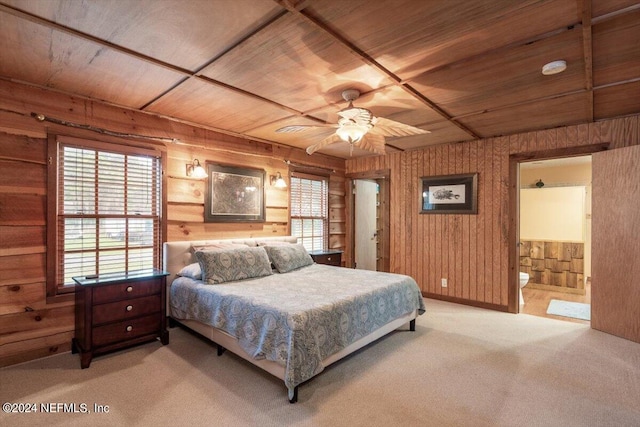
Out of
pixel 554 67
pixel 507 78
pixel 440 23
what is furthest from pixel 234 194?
pixel 554 67

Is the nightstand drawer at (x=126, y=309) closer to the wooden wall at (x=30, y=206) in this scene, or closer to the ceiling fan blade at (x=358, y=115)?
the wooden wall at (x=30, y=206)

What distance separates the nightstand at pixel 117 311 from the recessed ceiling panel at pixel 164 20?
6.60 ft

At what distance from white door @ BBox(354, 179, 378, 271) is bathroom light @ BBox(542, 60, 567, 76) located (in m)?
3.89

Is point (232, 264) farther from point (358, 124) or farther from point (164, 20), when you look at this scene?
point (164, 20)

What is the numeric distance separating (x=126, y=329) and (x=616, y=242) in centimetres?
526

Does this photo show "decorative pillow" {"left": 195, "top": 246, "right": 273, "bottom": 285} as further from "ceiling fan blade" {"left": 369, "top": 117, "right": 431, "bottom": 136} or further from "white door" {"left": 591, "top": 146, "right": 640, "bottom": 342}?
"white door" {"left": 591, "top": 146, "right": 640, "bottom": 342}

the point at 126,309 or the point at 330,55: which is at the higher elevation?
the point at 330,55

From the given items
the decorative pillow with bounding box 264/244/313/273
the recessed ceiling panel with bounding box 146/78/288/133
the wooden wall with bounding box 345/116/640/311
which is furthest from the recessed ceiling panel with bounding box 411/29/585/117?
the decorative pillow with bounding box 264/244/313/273

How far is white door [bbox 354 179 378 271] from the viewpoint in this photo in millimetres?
6133

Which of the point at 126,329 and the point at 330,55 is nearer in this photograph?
the point at 330,55

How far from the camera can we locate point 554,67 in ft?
7.58

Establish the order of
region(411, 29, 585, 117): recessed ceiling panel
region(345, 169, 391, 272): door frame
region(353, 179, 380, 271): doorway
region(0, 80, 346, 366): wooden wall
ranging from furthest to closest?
region(353, 179, 380, 271): doorway, region(345, 169, 391, 272): door frame, region(0, 80, 346, 366): wooden wall, region(411, 29, 585, 117): recessed ceiling panel

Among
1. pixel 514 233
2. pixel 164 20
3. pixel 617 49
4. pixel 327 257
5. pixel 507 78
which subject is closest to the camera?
pixel 164 20

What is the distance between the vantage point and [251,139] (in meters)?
4.54
